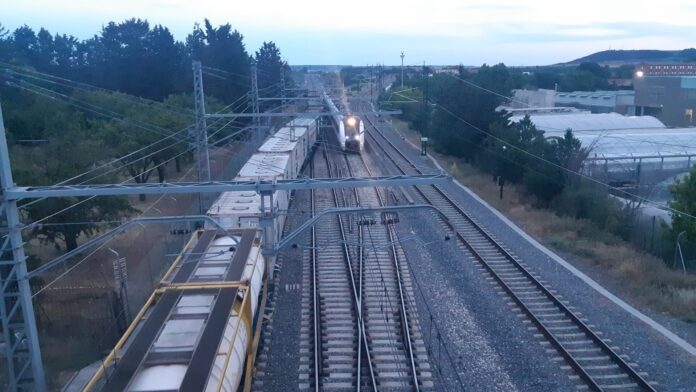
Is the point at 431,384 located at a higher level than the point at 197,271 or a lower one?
lower

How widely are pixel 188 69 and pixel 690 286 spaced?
133ft

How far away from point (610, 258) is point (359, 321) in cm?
698

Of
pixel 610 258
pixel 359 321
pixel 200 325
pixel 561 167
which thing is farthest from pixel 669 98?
pixel 200 325

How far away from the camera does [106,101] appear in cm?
3262

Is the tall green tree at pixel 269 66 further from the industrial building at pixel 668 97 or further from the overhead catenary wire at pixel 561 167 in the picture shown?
the industrial building at pixel 668 97

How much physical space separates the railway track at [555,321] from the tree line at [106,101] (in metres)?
8.41

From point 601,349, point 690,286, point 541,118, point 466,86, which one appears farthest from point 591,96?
point 601,349

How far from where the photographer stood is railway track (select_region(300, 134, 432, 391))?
8758mm

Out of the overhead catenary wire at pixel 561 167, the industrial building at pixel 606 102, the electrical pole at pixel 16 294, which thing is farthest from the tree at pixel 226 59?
the electrical pole at pixel 16 294

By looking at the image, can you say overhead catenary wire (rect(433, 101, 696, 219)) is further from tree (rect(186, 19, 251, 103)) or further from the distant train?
tree (rect(186, 19, 251, 103))

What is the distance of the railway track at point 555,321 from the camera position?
8617 millimetres

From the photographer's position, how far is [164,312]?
23.5ft

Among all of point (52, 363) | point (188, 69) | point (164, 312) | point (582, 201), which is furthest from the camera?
point (188, 69)

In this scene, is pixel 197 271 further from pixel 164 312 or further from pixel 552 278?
pixel 552 278
